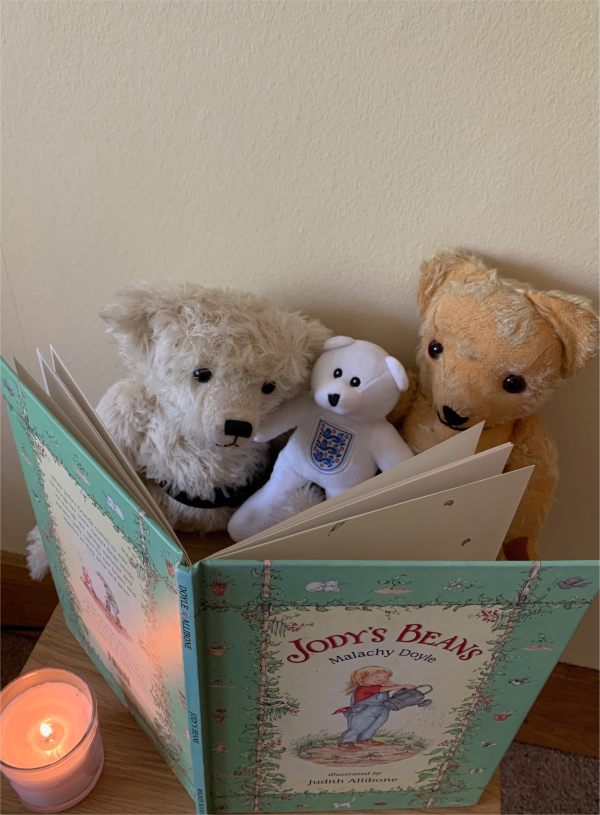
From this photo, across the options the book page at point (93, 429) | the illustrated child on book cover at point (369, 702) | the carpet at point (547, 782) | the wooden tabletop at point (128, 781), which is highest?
the book page at point (93, 429)

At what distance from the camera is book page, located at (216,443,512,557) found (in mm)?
467

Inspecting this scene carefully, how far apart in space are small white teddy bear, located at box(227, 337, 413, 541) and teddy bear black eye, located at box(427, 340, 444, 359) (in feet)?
0.13

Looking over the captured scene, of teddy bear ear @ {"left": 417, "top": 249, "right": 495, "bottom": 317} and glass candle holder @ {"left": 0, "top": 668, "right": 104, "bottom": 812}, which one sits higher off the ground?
teddy bear ear @ {"left": 417, "top": 249, "right": 495, "bottom": 317}

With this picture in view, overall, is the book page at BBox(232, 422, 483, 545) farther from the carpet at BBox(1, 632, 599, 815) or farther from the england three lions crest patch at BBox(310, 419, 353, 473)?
the carpet at BBox(1, 632, 599, 815)

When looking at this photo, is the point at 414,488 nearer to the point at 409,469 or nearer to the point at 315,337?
the point at 409,469

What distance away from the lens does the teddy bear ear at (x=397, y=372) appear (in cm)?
60

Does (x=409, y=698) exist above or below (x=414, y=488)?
below

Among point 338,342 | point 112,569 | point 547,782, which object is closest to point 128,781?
point 112,569

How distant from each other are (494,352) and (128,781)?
1.79 feet

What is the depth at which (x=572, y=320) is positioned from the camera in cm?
56

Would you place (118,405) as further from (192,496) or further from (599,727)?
(599,727)

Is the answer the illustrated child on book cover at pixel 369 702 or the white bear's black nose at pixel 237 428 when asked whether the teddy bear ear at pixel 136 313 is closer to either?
the white bear's black nose at pixel 237 428

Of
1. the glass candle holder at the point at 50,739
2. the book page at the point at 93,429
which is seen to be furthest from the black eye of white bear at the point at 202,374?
the glass candle holder at the point at 50,739

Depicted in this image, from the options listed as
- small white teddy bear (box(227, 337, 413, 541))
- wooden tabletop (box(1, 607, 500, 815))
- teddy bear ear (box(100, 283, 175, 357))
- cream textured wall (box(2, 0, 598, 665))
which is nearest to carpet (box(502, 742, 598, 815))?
wooden tabletop (box(1, 607, 500, 815))
